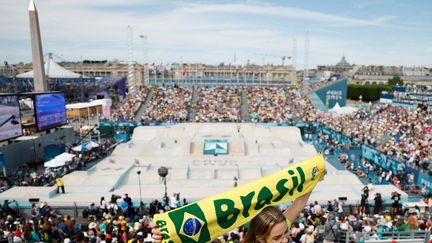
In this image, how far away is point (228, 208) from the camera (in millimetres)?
2602

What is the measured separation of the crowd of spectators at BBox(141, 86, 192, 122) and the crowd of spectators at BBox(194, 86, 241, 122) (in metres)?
1.73

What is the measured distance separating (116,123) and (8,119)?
13.9m

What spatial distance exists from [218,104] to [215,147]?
2237cm

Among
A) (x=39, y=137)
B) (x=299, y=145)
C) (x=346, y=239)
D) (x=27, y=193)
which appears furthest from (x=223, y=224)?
(x=39, y=137)

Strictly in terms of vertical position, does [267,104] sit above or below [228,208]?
below

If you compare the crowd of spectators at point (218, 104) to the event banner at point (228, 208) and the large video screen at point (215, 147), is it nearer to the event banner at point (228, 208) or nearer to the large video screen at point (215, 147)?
the large video screen at point (215, 147)

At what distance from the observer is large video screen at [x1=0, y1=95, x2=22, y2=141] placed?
59.3ft

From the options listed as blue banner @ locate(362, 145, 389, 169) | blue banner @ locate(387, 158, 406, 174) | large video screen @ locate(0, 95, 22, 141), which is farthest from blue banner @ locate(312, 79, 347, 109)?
large video screen @ locate(0, 95, 22, 141)

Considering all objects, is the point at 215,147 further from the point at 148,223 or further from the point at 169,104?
the point at 169,104

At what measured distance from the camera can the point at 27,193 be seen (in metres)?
14.3

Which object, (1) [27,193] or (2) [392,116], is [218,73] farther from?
(1) [27,193]

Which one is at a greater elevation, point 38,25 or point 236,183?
point 38,25

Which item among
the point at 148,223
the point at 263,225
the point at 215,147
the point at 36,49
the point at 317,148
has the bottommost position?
the point at 317,148

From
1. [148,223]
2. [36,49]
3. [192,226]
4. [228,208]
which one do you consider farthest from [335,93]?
[192,226]
